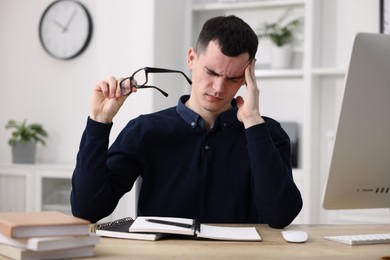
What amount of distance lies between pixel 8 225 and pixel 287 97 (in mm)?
2835

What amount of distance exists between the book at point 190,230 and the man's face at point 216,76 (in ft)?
1.33

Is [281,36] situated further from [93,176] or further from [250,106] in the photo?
[93,176]

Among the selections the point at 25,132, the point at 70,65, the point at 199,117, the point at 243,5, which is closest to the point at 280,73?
the point at 243,5

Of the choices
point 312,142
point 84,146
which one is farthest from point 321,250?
point 312,142

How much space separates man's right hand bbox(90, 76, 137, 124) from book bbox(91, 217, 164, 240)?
293mm

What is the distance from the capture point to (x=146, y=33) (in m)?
3.69

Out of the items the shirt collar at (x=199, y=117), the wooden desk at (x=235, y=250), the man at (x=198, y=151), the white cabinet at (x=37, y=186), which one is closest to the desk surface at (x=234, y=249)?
the wooden desk at (x=235, y=250)

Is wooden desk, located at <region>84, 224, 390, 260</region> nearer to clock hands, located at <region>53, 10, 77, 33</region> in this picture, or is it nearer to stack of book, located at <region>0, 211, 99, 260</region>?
stack of book, located at <region>0, 211, 99, 260</region>

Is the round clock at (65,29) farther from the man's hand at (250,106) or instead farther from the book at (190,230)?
the book at (190,230)

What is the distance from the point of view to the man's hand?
163cm

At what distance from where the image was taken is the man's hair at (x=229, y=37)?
1726 mm

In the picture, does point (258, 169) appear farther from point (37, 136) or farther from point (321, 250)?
point (37, 136)

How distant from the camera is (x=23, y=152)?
4.07 meters

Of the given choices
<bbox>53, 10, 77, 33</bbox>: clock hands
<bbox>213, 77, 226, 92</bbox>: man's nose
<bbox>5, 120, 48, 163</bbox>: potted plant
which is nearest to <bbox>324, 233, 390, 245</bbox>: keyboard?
<bbox>213, 77, 226, 92</bbox>: man's nose
